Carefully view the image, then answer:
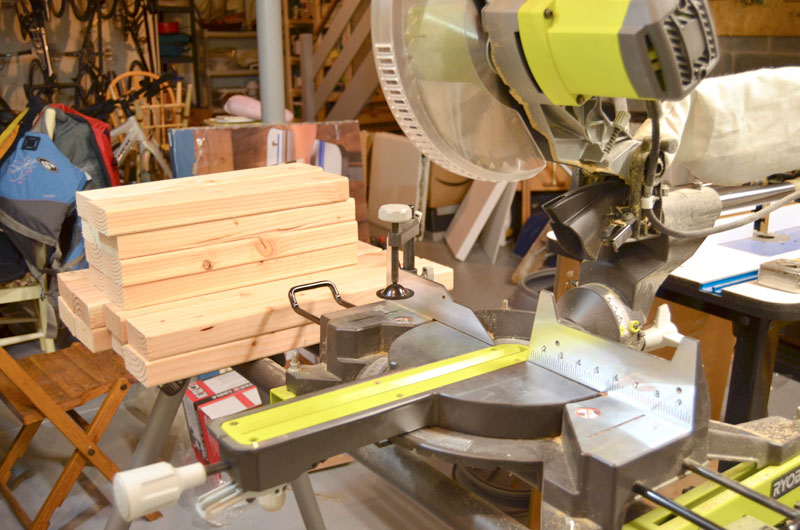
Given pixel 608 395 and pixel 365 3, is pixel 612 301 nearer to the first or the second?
pixel 608 395

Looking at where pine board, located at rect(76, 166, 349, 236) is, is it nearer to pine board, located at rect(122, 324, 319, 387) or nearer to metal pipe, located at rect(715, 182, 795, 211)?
pine board, located at rect(122, 324, 319, 387)

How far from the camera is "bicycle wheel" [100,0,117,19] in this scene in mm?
6375

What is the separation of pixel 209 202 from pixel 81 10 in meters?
5.72

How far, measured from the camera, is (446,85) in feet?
3.36

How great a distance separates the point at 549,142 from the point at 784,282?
50.8 inches

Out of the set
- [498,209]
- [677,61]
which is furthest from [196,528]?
[498,209]

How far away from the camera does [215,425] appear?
91cm

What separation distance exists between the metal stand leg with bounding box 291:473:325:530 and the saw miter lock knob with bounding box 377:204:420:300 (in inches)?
27.8

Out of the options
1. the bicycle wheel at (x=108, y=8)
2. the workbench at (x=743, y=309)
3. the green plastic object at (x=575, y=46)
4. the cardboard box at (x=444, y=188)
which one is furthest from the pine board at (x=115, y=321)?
→ the bicycle wheel at (x=108, y=8)

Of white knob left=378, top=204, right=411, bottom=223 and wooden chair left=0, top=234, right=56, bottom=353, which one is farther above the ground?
white knob left=378, top=204, right=411, bottom=223

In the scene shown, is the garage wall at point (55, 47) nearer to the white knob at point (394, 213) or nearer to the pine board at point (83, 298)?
the pine board at point (83, 298)

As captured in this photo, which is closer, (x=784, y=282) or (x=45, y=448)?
(x=784, y=282)

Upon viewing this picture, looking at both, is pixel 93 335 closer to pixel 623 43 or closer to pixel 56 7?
pixel 623 43

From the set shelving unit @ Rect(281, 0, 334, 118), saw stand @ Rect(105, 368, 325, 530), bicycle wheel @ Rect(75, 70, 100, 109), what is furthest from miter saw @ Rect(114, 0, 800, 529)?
bicycle wheel @ Rect(75, 70, 100, 109)
